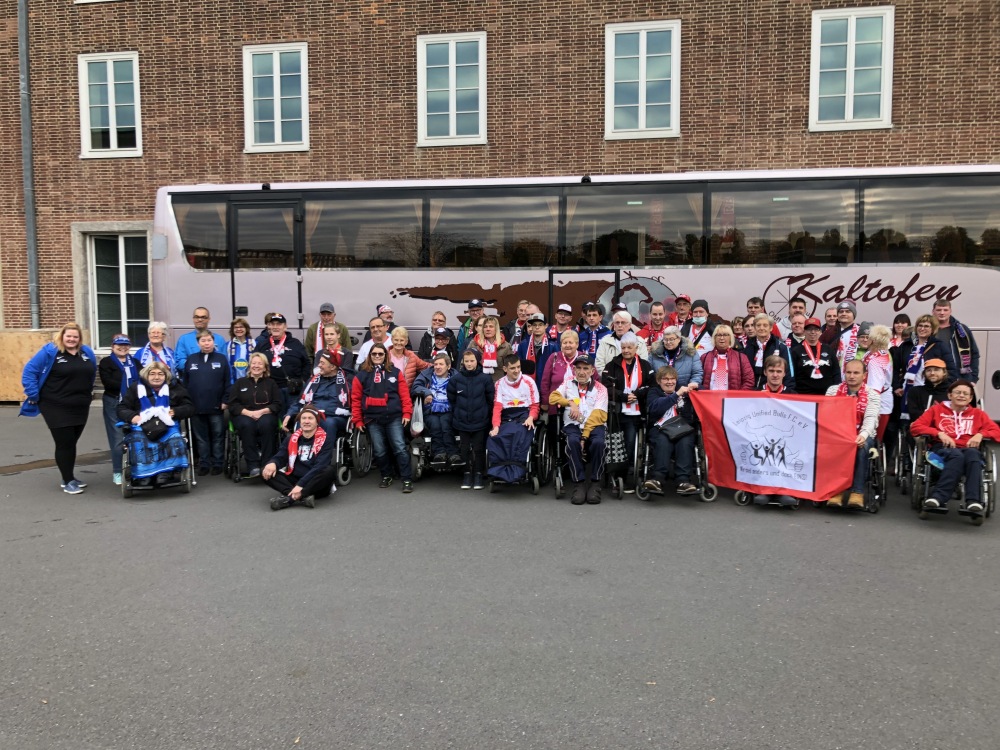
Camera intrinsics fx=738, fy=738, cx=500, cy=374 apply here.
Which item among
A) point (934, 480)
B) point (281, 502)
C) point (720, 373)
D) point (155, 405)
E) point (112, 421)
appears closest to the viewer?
point (934, 480)

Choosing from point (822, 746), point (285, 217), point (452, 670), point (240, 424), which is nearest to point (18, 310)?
point (285, 217)

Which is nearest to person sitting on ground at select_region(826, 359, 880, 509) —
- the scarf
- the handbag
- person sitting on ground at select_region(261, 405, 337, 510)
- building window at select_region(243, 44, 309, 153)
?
the scarf

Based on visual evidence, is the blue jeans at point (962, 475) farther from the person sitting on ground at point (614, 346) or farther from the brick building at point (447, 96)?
the brick building at point (447, 96)

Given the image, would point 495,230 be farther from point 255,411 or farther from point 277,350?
point 255,411

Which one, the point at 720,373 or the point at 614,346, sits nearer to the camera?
the point at 720,373

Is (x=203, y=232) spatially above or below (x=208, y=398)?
above

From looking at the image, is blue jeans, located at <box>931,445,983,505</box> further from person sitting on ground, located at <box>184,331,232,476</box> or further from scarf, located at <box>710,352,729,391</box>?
person sitting on ground, located at <box>184,331,232,476</box>

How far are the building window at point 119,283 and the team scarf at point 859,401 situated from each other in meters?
15.4

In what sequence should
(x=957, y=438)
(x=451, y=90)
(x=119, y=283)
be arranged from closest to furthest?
(x=957, y=438)
(x=451, y=90)
(x=119, y=283)

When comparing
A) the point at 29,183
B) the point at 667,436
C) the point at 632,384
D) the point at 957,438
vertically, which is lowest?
the point at 667,436

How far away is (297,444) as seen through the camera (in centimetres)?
733

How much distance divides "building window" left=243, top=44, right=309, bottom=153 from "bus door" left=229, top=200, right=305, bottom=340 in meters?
6.03

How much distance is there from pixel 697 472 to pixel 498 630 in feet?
12.3

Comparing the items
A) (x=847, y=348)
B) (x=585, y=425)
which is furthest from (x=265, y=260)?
(x=847, y=348)
